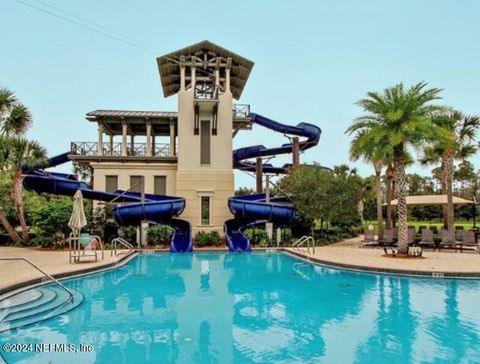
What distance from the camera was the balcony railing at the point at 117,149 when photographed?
2506cm

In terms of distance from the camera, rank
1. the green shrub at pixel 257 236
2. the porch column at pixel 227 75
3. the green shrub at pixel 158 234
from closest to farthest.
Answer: the green shrub at pixel 158 234, the green shrub at pixel 257 236, the porch column at pixel 227 75

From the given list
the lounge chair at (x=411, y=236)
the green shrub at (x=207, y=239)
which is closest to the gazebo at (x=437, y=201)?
the lounge chair at (x=411, y=236)

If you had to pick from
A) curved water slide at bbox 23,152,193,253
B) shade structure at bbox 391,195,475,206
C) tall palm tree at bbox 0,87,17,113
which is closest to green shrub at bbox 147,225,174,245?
curved water slide at bbox 23,152,193,253

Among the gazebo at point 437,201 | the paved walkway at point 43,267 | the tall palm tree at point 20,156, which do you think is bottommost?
the paved walkway at point 43,267

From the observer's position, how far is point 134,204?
65.4ft

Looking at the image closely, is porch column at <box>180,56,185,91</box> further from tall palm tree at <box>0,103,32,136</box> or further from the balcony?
tall palm tree at <box>0,103,32,136</box>

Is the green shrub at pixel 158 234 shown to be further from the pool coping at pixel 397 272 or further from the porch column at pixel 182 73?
the porch column at pixel 182 73

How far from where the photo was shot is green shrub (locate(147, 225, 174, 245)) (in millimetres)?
20219

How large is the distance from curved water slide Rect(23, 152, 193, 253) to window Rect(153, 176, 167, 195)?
218 cm

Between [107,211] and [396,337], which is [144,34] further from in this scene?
[396,337]

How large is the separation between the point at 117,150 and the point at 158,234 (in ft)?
29.2

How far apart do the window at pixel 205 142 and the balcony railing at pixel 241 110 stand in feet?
8.75

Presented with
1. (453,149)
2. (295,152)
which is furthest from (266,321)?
(295,152)

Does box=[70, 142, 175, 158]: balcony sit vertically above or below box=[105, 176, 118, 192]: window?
above
